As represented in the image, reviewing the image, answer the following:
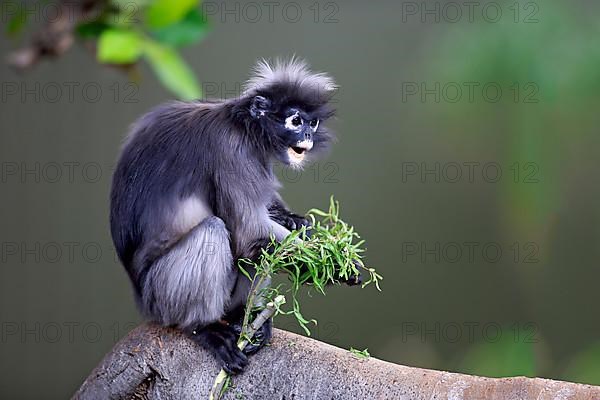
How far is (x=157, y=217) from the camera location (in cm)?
386

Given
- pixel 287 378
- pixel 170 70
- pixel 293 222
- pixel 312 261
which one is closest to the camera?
pixel 170 70

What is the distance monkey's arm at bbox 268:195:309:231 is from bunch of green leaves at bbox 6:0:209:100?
187 centimetres

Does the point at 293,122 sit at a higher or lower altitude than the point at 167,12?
lower

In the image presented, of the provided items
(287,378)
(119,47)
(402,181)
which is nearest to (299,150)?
(287,378)

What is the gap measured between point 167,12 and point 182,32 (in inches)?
5.4

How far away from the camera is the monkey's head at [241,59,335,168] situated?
4020mm

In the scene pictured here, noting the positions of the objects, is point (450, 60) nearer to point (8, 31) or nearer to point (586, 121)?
point (586, 121)

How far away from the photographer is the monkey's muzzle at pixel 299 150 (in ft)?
13.3

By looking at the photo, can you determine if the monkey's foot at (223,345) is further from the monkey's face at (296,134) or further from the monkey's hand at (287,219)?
the monkey's face at (296,134)

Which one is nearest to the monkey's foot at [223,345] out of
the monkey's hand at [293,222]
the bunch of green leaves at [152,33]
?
the monkey's hand at [293,222]

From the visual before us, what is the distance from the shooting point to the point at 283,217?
4176mm

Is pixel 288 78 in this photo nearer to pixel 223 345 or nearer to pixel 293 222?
pixel 293 222

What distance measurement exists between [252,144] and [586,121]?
356cm

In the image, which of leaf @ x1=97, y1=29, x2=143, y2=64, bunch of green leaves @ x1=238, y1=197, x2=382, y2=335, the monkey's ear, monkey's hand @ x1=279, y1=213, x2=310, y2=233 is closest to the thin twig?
bunch of green leaves @ x1=238, y1=197, x2=382, y2=335
